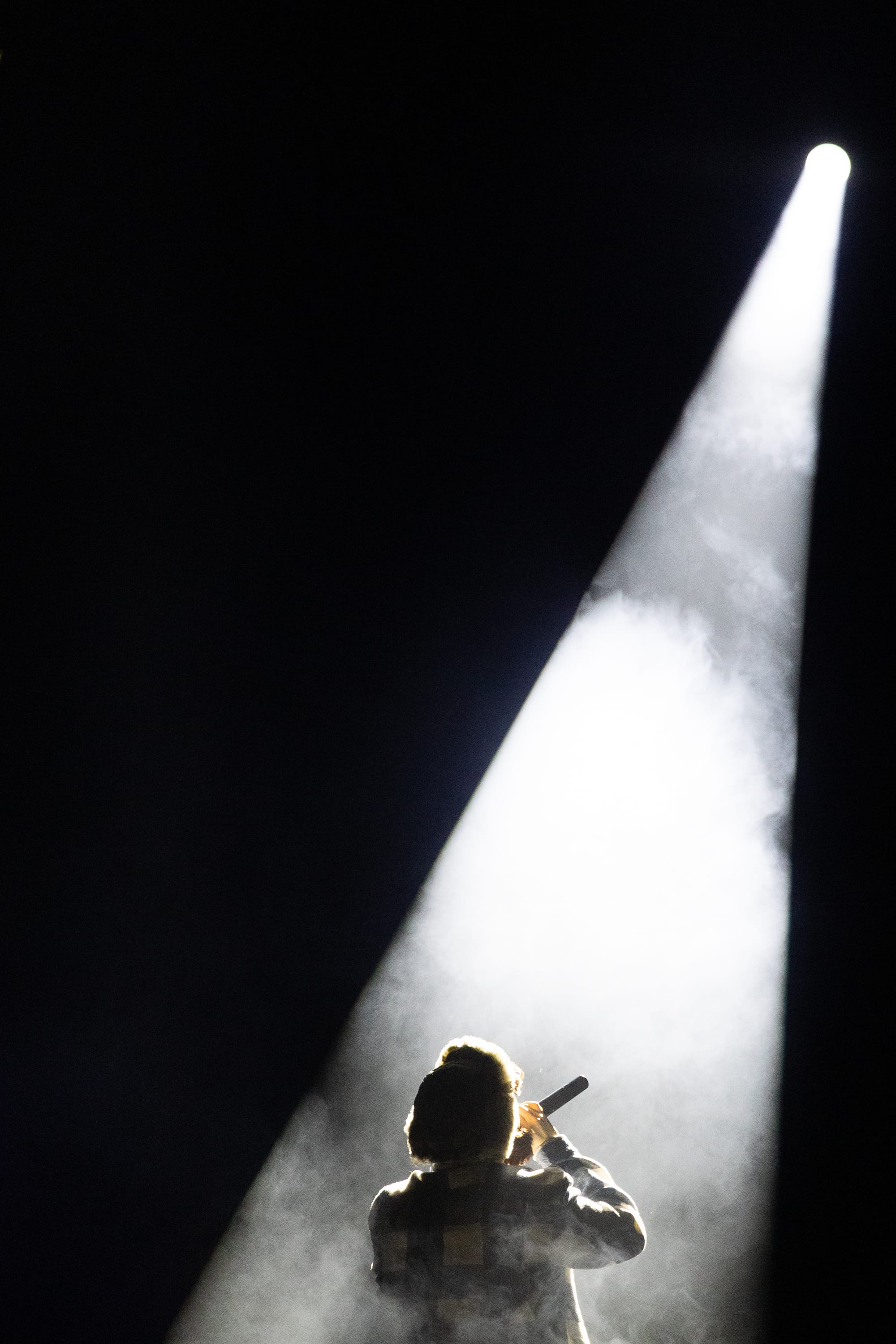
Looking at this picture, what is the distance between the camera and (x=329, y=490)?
3037 mm

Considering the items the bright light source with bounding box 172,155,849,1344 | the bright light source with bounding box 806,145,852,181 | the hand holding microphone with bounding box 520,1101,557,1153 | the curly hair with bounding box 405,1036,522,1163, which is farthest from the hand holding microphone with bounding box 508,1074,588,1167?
the bright light source with bounding box 806,145,852,181

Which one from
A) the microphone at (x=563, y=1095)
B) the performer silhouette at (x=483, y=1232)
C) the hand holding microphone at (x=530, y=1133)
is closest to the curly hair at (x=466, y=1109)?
the performer silhouette at (x=483, y=1232)

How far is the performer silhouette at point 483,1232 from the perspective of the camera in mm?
1228

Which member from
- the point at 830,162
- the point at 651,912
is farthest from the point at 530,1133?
the point at 830,162

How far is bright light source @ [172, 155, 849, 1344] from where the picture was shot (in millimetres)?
→ 2330

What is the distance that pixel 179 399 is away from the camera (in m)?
2.95

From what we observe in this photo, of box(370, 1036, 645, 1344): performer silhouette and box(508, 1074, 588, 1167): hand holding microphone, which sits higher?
box(370, 1036, 645, 1344): performer silhouette

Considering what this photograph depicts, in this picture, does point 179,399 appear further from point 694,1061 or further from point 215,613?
point 694,1061

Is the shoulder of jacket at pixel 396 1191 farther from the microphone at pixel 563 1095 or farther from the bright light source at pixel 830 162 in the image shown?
the bright light source at pixel 830 162

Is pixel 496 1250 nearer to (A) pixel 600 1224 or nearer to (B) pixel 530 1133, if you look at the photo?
(A) pixel 600 1224

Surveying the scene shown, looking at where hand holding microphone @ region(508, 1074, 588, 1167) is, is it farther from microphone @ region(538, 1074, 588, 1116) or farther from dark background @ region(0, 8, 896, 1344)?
dark background @ region(0, 8, 896, 1344)

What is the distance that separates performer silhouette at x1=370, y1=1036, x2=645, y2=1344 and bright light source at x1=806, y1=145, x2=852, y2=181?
10.9 feet

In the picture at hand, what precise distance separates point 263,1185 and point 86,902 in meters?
0.99

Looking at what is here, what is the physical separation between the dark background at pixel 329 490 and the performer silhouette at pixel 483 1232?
4.35 ft
